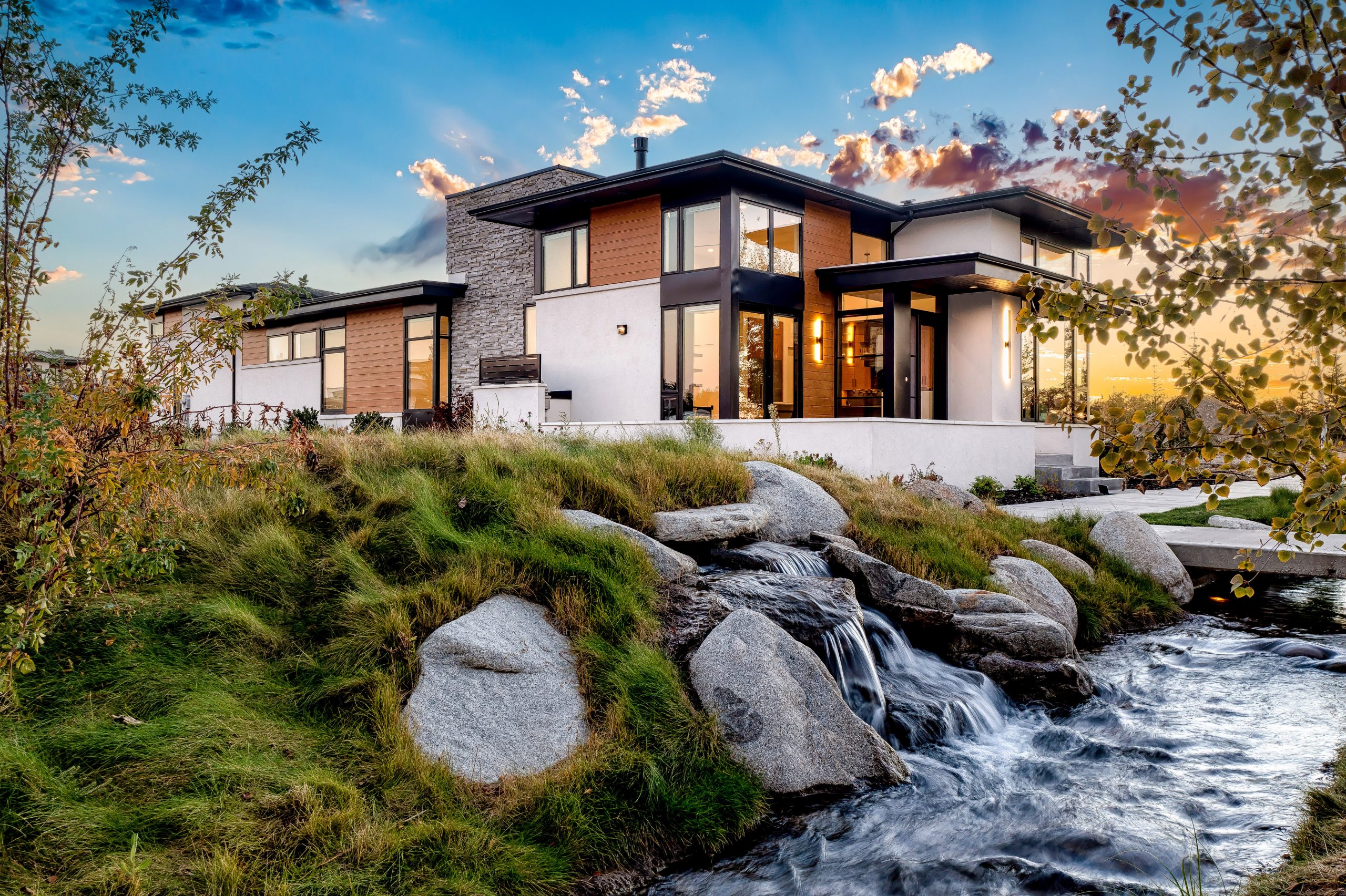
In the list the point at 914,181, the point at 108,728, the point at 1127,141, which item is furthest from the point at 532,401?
the point at 1127,141

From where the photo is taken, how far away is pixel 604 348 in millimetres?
17594

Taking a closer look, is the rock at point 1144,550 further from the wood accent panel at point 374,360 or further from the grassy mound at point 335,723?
the wood accent panel at point 374,360

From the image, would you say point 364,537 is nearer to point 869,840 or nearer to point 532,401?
point 869,840

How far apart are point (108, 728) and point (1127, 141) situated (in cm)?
464

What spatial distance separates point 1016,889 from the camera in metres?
3.75

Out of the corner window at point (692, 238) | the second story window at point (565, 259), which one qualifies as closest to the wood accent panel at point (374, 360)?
the second story window at point (565, 259)

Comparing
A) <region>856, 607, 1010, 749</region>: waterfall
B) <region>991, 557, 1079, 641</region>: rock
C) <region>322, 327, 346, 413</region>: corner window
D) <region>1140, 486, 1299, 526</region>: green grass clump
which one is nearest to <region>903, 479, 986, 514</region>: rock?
<region>991, 557, 1079, 641</region>: rock

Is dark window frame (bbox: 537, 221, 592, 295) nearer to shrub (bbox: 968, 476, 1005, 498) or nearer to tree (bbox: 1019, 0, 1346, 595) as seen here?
shrub (bbox: 968, 476, 1005, 498)

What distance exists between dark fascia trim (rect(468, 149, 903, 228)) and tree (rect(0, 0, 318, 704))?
11.0 m

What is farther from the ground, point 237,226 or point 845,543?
point 237,226

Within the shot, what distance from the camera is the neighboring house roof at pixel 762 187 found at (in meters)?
15.1

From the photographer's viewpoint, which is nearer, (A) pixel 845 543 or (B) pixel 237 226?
(B) pixel 237 226

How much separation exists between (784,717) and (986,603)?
3163mm

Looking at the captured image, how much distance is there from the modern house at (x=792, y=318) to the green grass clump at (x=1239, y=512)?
298cm
